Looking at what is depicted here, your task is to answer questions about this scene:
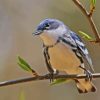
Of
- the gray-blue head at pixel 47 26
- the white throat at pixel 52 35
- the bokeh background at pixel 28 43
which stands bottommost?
the bokeh background at pixel 28 43

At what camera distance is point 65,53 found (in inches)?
52.2

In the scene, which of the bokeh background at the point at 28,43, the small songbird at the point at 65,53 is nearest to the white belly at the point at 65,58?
the small songbird at the point at 65,53

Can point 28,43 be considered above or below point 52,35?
below

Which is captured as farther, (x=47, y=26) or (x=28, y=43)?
(x=28, y=43)

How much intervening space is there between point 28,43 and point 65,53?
1.98 metres

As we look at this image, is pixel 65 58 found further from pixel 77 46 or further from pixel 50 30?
pixel 50 30

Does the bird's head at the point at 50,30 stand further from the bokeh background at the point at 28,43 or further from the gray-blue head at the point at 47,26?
the bokeh background at the point at 28,43

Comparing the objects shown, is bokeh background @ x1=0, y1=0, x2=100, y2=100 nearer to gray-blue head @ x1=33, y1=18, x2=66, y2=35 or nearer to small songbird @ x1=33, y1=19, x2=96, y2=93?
gray-blue head @ x1=33, y1=18, x2=66, y2=35

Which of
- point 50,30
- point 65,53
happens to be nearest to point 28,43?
point 50,30

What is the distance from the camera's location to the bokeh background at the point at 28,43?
298 centimetres

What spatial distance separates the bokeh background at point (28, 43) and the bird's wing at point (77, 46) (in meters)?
1.47

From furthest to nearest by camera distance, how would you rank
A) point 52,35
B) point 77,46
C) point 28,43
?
1. point 28,43
2. point 52,35
3. point 77,46

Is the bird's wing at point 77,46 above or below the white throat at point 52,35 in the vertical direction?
below

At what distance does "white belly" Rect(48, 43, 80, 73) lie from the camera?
4.23 ft
